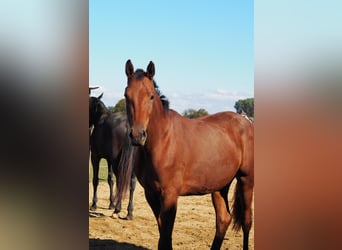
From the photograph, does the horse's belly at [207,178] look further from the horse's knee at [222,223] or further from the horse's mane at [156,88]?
the horse's mane at [156,88]

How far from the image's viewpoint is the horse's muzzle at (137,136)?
232cm

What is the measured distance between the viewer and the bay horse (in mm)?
2455

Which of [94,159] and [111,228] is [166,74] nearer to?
[94,159]

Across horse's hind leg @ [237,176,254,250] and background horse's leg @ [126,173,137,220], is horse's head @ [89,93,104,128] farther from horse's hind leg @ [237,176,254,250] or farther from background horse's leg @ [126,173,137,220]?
horse's hind leg @ [237,176,254,250]

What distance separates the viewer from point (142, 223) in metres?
2.50

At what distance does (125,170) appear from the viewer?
2.52 m

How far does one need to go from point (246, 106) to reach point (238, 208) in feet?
2.10

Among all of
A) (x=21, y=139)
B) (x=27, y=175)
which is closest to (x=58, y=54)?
(x=21, y=139)

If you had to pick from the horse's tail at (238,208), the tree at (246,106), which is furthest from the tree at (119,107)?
the horse's tail at (238,208)

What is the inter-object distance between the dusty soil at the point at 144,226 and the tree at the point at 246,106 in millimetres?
562

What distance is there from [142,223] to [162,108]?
698 mm

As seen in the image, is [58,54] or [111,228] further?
[111,228]

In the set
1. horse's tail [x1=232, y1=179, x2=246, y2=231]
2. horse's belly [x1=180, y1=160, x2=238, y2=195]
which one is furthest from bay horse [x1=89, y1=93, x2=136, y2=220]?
horse's tail [x1=232, y1=179, x2=246, y2=231]

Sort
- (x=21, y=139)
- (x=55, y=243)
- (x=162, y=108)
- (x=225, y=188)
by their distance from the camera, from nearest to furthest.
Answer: (x=21, y=139) < (x=55, y=243) < (x=162, y=108) < (x=225, y=188)
